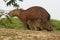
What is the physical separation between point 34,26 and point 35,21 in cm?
19

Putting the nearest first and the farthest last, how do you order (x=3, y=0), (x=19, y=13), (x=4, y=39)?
1. (x=4, y=39)
2. (x=3, y=0)
3. (x=19, y=13)

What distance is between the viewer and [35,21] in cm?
1152

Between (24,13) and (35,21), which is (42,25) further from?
(24,13)

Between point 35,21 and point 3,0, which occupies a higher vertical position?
point 3,0

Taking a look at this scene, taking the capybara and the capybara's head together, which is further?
the capybara's head

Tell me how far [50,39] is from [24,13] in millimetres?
4708

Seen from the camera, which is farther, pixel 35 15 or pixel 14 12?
pixel 14 12

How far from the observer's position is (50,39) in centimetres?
753

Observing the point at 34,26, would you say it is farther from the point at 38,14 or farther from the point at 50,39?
the point at 50,39

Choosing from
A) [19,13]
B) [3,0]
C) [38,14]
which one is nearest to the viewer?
[3,0]

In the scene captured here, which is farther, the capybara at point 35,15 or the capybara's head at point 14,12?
the capybara's head at point 14,12

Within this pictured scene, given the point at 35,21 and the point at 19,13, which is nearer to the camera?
the point at 35,21

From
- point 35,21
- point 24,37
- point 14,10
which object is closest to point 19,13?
point 14,10

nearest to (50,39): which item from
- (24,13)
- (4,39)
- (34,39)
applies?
(34,39)
